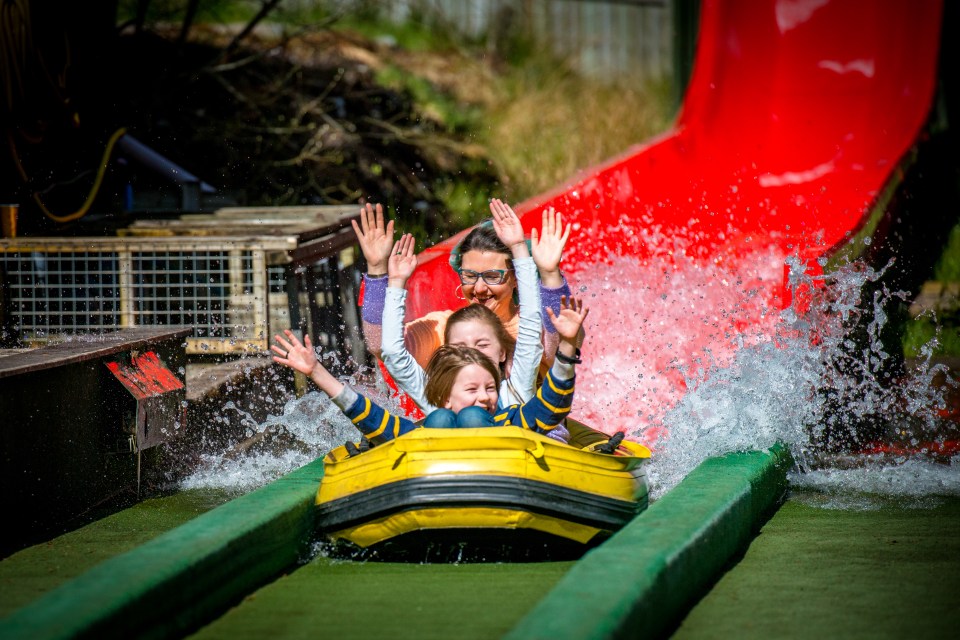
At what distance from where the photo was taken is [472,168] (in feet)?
40.1

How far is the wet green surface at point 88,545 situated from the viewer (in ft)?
11.6

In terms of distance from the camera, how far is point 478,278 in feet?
15.5

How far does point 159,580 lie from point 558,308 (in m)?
1.83

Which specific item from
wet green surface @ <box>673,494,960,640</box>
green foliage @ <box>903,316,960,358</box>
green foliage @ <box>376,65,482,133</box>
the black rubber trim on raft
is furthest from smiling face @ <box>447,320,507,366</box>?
green foliage @ <box>376,65,482,133</box>

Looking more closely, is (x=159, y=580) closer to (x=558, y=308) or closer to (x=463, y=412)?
(x=463, y=412)

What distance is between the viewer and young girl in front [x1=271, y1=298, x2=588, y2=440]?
376 cm

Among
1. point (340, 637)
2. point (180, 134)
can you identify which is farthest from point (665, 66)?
point (340, 637)

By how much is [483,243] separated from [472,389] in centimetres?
103

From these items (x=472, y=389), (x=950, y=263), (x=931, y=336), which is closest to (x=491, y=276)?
(x=472, y=389)

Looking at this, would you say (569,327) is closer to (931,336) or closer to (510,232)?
(510,232)

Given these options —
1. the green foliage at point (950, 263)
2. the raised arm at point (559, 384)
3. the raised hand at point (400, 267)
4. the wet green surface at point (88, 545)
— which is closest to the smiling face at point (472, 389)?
the raised arm at point (559, 384)

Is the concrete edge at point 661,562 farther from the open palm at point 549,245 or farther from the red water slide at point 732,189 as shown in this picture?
the red water slide at point 732,189

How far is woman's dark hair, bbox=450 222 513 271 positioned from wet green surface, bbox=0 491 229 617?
4.40ft

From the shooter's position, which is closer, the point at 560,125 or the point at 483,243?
the point at 483,243
